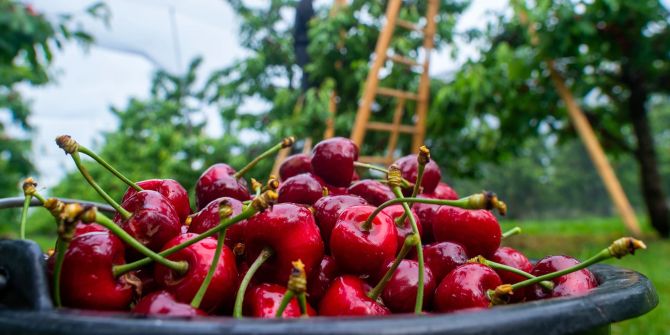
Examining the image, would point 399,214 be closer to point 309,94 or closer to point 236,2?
point 309,94

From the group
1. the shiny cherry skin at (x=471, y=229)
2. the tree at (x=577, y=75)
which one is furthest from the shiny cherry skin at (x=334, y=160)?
the tree at (x=577, y=75)

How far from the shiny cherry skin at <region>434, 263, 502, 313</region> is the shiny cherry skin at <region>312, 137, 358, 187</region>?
0.26 metres

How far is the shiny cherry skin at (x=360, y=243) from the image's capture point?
20.2 inches

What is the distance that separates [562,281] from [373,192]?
0.85 ft

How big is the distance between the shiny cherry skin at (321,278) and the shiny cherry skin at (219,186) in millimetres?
180

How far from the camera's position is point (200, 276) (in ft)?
1.50

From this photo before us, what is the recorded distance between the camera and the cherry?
0.57 m

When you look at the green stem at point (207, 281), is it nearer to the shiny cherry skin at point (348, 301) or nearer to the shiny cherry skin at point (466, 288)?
the shiny cherry skin at point (348, 301)

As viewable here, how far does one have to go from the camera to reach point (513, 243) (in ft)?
15.2

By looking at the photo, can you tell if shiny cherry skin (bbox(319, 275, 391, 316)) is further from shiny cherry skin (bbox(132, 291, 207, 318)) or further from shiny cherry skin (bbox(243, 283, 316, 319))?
shiny cherry skin (bbox(132, 291, 207, 318))

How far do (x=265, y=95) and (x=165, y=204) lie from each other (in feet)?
16.6

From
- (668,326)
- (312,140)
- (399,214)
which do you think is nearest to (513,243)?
(312,140)

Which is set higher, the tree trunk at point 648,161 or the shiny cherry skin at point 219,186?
the shiny cherry skin at point 219,186

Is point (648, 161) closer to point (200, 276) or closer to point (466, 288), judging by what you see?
point (466, 288)
